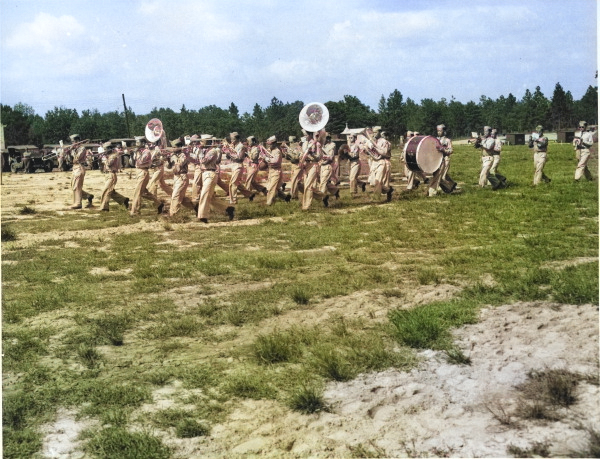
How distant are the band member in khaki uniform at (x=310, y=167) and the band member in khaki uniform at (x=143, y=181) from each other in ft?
12.8

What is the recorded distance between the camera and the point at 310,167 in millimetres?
18453

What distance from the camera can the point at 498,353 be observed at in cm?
599

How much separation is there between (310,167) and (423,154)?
3099 millimetres

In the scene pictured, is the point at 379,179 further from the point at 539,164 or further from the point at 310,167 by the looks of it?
the point at 539,164

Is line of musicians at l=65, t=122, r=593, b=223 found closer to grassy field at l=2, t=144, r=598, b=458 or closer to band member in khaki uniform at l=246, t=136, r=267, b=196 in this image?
band member in khaki uniform at l=246, t=136, r=267, b=196

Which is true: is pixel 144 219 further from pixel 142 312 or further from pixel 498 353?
pixel 498 353

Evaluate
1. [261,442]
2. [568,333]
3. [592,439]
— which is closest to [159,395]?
[261,442]

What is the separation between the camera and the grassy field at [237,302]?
219 inches

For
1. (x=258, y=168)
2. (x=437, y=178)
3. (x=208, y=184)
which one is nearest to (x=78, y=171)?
(x=258, y=168)

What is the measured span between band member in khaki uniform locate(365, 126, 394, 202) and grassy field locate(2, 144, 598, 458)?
3.53m

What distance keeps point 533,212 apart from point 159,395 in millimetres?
10557

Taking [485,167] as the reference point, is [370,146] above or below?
above

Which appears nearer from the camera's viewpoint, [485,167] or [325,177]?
[325,177]

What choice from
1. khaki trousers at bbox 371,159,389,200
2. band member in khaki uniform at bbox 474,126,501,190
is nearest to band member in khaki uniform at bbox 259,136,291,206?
khaki trousers at bbox 371,159,389,200
